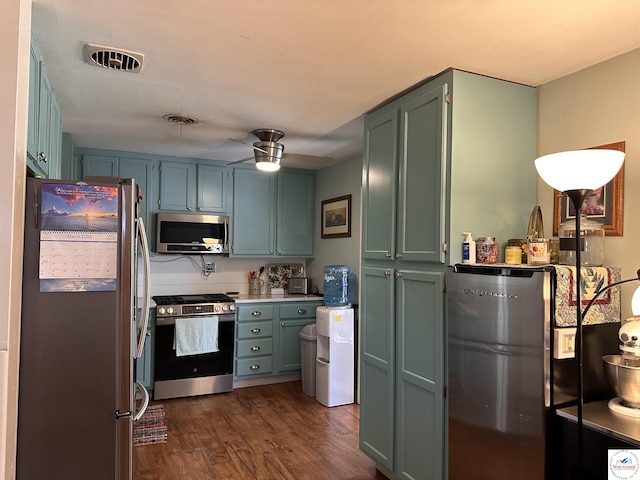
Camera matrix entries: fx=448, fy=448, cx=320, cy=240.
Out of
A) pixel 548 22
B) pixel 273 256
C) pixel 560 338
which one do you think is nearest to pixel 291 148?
pixel 273 256

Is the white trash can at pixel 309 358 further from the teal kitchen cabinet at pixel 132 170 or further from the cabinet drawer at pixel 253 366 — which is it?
the teal kitchen cabinet at pixel 132 170

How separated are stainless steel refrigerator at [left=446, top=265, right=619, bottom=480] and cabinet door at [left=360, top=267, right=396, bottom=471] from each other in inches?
20.5

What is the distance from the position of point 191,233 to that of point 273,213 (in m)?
0.94

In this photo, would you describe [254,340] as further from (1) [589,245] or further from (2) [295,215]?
(1) [589,245]

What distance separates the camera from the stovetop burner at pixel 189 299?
4.26 m

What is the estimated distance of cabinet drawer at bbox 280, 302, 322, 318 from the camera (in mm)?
4695

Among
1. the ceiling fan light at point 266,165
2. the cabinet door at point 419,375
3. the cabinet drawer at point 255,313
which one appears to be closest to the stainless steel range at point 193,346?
the cabinet drawer at point 255,313

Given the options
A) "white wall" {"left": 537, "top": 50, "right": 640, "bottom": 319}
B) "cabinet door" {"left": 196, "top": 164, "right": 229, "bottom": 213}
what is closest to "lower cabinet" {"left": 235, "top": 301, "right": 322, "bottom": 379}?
"cabinet door" {"left": 196, "top": 164, "right": 229, "bottom": 213}

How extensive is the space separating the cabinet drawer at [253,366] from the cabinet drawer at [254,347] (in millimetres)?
58

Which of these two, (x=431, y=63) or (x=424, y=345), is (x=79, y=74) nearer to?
(x=431, y=63)

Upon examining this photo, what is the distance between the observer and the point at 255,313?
15.0 ft

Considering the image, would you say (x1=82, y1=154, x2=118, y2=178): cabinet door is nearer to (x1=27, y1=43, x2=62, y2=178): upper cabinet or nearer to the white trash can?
(x1=27, y1=43, x2=62, y2=178): upper cabinet

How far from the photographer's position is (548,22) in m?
1.78

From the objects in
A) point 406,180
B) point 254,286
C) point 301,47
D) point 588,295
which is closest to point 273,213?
point 254,286
